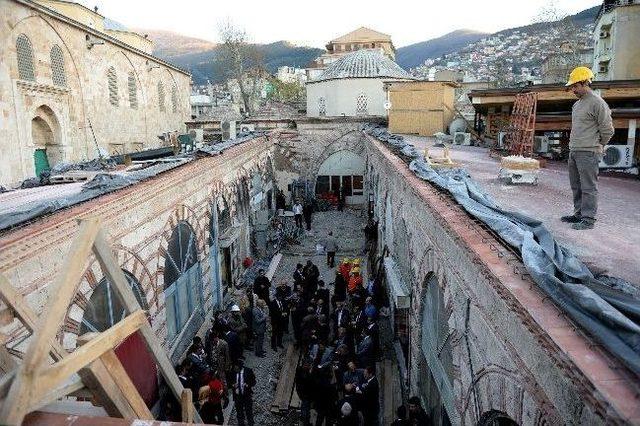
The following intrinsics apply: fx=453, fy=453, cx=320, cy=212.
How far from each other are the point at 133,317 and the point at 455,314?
285 centimetres

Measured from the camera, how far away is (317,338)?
8.06 meters

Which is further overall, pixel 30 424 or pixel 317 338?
pixel 317 338

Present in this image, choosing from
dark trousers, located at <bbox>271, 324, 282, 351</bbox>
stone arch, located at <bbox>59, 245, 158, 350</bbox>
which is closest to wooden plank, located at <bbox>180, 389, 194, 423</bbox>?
stone arch, located at <bbox>59, 245, 158, 350</bbox>

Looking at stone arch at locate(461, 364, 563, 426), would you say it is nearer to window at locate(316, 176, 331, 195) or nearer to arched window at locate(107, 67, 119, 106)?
window at locate(316, 176, 331, 195)

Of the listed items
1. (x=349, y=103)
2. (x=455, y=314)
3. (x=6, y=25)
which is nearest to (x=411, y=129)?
(x=349, y=103)

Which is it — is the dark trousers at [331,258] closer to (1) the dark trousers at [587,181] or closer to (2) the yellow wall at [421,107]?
(2) the yellow wall at [421,107]

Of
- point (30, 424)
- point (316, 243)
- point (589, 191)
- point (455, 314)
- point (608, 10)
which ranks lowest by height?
point (316, 243)

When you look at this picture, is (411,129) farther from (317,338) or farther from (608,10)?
(608,10)

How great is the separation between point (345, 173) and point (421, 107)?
616cm

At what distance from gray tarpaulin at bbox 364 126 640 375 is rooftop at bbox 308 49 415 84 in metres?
24.4

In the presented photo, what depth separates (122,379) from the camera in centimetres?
234

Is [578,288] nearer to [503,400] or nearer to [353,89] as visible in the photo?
[503,400]

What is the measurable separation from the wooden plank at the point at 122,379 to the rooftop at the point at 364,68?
26.3m

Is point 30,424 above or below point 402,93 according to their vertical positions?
below
